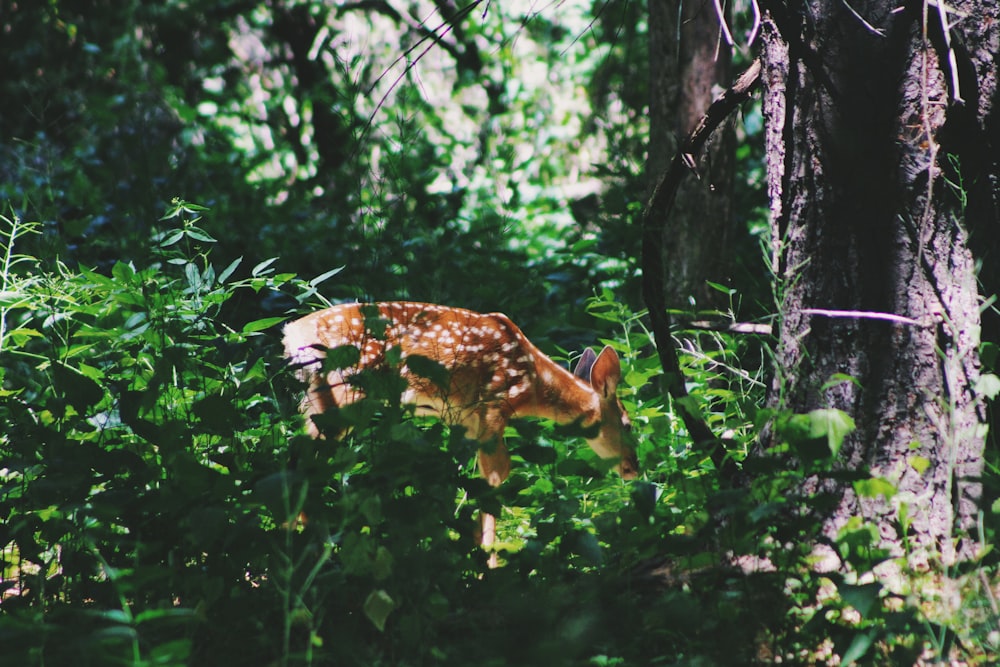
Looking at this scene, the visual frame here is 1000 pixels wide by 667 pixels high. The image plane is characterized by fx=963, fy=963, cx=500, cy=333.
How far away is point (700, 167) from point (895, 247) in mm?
2936

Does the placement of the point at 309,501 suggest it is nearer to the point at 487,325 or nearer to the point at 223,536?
the point at 223,536

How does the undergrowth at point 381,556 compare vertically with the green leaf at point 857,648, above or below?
above

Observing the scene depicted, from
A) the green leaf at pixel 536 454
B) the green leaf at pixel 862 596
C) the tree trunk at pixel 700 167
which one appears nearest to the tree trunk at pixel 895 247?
the green leaf at pixel 862 596

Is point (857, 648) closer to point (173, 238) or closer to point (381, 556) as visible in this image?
point (381, 556)

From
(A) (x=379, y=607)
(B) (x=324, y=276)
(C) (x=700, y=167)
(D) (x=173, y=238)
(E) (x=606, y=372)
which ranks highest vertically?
(C) (x=700, y=167)

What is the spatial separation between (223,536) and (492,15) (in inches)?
380

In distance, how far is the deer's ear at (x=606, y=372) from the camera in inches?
158

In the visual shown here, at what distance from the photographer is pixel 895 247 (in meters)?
2.52

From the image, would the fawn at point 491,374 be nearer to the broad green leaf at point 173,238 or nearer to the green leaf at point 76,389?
the broad green leaf at point 173,238

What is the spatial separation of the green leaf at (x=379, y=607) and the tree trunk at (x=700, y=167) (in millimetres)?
3542

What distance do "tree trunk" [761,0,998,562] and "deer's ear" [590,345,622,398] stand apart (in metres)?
1.41

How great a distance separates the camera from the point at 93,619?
2.26 metres

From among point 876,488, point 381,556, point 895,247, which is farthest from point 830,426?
point 381,556

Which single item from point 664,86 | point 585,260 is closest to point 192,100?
point 585,260
